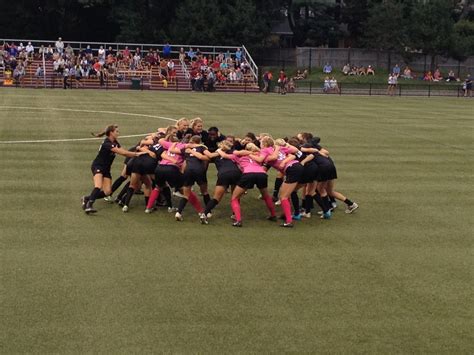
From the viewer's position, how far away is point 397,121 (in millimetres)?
31875

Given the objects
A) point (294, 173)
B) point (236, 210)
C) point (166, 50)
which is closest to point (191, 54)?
point (166, 50)

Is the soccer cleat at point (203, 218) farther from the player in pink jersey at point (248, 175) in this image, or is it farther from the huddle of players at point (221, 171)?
the player in pink jersey at point (248, 175)

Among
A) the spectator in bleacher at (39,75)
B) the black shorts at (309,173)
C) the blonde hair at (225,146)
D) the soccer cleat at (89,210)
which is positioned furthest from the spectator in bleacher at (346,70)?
the soccer cleat at (89,210)

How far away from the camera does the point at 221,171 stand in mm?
13117

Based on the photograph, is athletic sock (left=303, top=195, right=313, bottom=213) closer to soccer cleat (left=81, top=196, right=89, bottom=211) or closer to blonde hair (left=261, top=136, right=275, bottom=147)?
blonde hair (left=261, top=136, right=275, bottom=147)

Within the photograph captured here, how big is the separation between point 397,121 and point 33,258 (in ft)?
78.7

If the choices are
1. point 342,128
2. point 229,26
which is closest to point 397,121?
point 342,128

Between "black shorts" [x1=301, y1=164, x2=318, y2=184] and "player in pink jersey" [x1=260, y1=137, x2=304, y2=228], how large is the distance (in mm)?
133

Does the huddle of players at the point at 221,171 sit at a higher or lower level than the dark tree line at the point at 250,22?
lower

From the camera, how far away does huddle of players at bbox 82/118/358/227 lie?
13.1 metres

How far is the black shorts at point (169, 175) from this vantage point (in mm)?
13227

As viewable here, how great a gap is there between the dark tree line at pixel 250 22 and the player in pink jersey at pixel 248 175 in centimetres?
5296

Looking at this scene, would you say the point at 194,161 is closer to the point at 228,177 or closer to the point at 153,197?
the point at 228,177

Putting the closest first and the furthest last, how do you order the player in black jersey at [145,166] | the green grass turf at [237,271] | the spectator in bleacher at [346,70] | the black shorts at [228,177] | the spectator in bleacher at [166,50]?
the green grass turf at [237,271]
the black shorts at [228,177]
the player in black jersey at [145,166]
the spectator in bleacher at [166,50]
the spectator in bleacher at [346,70]
